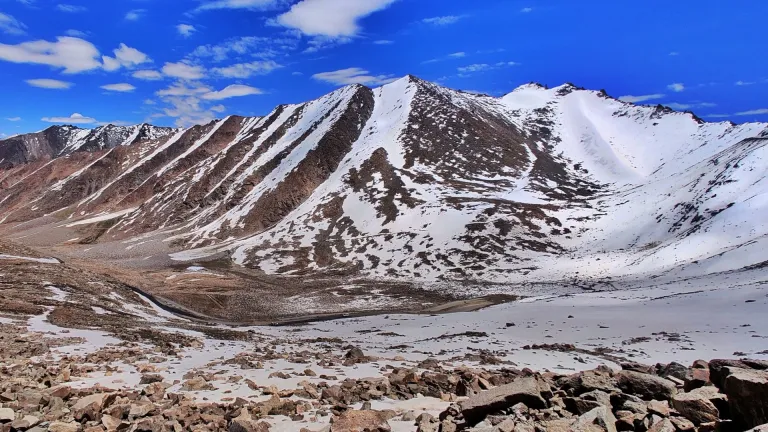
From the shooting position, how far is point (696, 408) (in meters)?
5.89

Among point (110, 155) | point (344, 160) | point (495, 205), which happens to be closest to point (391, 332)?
point (495, 205)

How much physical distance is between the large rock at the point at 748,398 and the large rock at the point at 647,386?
144cm

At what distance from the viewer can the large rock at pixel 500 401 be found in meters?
6.89

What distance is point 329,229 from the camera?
79.6m

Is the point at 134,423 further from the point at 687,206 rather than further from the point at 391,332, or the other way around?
the point at 687,206

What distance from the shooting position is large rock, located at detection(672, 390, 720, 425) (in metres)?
5.77

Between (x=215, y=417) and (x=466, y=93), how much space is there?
15858 cm

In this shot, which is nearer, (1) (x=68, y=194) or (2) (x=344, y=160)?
(2) (x=344, y=160)

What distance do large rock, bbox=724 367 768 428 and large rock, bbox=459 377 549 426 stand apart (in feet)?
7.56

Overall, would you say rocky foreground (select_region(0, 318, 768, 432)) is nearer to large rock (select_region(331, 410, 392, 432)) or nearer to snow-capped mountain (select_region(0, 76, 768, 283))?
large rock (select_region(331, 410, 392, 432))

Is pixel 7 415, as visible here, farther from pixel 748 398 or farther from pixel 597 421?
pixel 748 398

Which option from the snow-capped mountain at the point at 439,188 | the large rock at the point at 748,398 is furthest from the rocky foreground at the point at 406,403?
the snow-capped mountain at the point at 439,188

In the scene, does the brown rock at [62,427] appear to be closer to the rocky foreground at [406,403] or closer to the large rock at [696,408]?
the rocky foreground at [406,403]

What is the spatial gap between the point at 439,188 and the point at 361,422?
81382mm
